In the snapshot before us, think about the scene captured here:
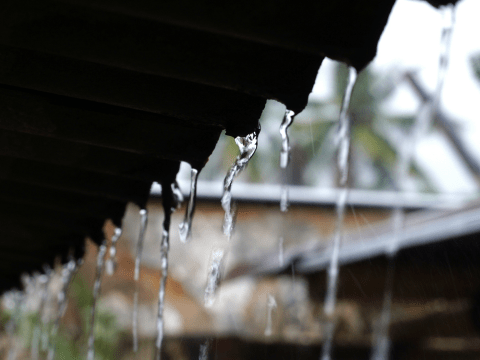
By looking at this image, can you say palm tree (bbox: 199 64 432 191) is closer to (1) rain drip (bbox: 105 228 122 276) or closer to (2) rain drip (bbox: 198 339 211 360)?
(2) rain drip (bbox: 198 339 211 360)

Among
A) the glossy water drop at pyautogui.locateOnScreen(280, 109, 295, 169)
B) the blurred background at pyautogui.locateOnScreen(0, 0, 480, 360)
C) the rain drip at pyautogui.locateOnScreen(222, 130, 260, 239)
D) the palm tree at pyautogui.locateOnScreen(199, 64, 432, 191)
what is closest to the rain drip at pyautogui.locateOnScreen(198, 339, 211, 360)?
the blurred background at pyautogui.locateOnScreen(0, 0, 480, 360)

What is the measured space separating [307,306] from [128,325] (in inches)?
142

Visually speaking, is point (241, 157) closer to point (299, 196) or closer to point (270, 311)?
point (270, 311)

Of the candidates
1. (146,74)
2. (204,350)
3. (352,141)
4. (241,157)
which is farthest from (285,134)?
(352,141)

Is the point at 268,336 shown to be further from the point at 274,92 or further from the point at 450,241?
the point at 274,92

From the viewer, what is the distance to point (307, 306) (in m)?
9.11

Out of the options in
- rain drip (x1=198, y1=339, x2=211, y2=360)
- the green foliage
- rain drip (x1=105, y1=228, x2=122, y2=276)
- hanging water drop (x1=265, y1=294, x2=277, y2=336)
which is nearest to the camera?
rain drip (x1=105, y1=228, x2=122, y2=276)

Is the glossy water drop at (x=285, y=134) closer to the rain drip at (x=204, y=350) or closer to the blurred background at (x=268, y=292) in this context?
the blurred background at (x=268, y=292)

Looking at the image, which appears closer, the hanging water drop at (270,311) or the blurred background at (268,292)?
the blurred background at (268,292)

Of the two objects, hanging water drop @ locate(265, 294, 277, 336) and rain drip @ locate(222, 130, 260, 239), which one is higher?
hanging water drop @ locate(265, 294, 277, 336)

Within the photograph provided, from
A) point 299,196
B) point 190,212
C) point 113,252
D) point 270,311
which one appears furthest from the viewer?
point 299,196

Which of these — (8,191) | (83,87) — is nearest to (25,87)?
(83,87)

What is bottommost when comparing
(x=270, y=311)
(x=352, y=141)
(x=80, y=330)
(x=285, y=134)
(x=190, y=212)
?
(x=190, y=212)

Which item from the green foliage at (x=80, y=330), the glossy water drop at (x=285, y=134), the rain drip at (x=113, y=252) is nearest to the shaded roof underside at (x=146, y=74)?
the glossy water drop at (x=285, y=134)
